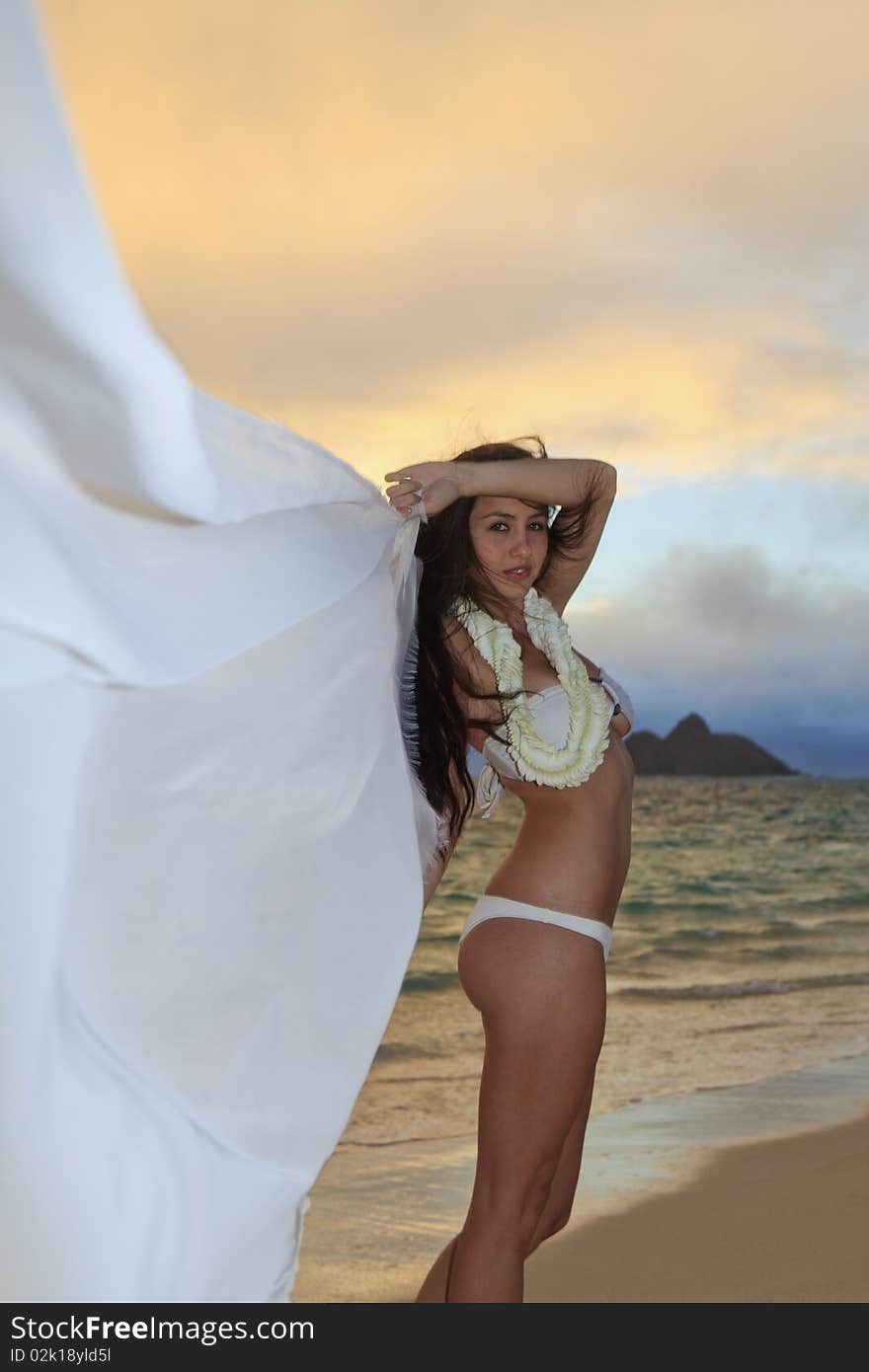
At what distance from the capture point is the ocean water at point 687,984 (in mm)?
6184

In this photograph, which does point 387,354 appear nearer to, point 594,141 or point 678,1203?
point 594,141

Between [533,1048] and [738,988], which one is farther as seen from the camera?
[738,988]

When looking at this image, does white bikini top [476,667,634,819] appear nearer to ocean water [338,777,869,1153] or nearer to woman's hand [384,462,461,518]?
woman's hand [384,462,461,518]

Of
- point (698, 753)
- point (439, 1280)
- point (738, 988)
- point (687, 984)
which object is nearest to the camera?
point (439, 1280)

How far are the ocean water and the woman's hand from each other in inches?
132

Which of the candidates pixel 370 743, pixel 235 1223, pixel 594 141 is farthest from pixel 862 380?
pixel 235 1223

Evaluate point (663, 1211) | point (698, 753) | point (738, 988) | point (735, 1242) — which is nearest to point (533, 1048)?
point (735, 1242)

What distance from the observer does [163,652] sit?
6.35 ft

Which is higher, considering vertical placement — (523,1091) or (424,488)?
(424,488)

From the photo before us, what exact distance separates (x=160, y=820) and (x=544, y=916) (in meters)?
1.04

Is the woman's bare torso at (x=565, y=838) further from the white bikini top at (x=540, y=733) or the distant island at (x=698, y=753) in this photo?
the distant island at (x=698, y=753)

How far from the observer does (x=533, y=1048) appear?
263cm

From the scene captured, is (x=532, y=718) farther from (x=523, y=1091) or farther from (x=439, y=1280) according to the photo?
(x=439, y=1280)

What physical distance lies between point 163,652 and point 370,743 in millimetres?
476
